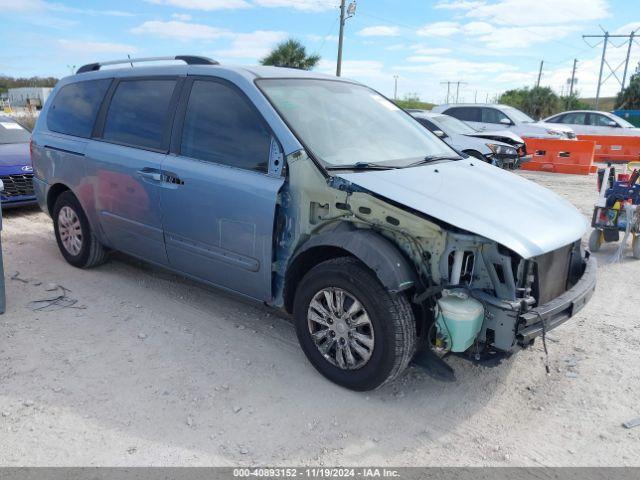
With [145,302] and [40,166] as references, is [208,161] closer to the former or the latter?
[145,302]

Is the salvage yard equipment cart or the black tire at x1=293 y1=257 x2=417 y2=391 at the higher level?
the salvage yard equipment cart

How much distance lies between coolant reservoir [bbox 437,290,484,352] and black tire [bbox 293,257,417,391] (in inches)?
8.1

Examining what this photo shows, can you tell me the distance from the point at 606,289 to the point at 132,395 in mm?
4409

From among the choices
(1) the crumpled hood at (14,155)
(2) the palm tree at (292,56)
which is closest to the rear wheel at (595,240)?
(1) the crumpled hood at (14,155)

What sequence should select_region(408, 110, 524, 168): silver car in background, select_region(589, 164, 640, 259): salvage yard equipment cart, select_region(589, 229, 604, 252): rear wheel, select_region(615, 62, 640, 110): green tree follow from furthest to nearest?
select_region(615, 62, 640, 110): green tree < select_region(408, 110, 524, 168): silver car in background < select_region(589, 229, 604, 252): rear wheel < select_region(589, 164, 640, 259): salvage yard equipment cart

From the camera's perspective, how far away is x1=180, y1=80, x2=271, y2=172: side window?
3535 millimetres

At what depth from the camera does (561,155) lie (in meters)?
14.2

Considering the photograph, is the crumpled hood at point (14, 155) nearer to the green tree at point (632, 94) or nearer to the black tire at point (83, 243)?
the black tire at point (83, 243)

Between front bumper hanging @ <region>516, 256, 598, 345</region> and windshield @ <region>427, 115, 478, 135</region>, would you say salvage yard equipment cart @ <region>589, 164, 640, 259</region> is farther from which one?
windshield @ <region>427, 115, 478, 135</region>

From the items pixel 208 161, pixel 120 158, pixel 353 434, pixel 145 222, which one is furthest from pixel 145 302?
pixel 353 434

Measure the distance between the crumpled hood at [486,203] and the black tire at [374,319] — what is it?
492 millimetres

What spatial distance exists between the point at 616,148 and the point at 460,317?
16.7 m

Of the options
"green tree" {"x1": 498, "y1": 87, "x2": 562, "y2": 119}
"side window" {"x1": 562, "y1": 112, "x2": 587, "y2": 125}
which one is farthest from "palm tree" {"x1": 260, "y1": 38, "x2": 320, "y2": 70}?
"green tree" {"x1": 498, "y1": 87, "x2": 562, "y2": 119}

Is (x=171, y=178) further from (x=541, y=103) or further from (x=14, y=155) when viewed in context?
(x=541, y=103)
